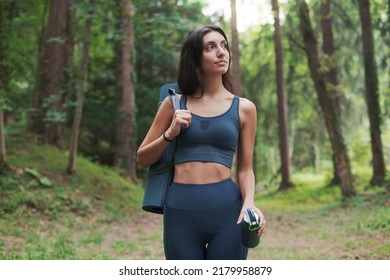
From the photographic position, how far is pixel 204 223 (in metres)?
2.47

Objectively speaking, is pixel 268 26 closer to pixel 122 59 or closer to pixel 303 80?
pixel 122 59

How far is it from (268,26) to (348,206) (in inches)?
232

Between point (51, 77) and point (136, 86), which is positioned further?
point (136, 86)

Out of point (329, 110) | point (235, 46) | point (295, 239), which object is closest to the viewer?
point (295, 239)

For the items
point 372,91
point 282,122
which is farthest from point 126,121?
point 372,91

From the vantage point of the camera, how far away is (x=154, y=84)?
21203 mm

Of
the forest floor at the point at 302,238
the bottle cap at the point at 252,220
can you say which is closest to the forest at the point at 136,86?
the forest floor at the point at 302,238

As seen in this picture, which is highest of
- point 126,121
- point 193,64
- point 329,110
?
point 193,64

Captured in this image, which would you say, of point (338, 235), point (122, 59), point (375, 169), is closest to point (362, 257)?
point (338, 235)

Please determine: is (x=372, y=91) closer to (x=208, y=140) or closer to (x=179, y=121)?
(x=208, y=140)

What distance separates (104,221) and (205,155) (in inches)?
Answer: 373

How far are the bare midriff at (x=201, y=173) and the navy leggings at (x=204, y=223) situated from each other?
3cm

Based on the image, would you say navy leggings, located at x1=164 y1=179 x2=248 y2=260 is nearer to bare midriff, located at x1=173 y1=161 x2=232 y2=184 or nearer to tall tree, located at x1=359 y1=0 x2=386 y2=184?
bare midriff, located at x1=173 y1=161 x2=232 y2=184

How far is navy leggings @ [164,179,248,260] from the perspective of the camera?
2.47 meters
